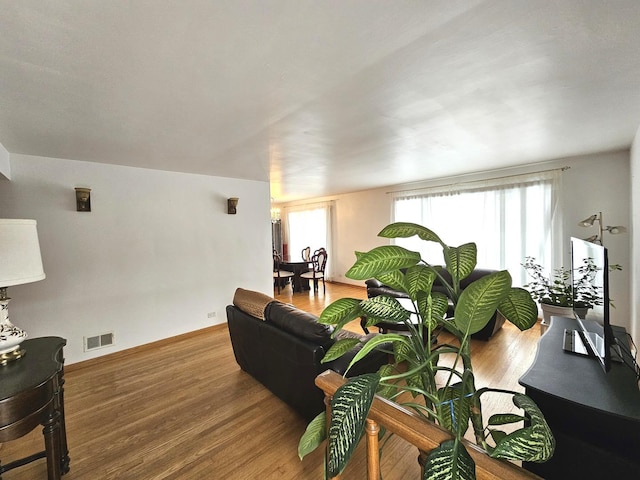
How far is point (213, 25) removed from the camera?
1082mm

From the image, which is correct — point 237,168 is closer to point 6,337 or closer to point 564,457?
point 6,337

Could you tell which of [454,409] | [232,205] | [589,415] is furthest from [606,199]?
[232,205]

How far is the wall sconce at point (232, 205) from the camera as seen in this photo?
403 cm

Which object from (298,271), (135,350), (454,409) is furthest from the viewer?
(298,271)

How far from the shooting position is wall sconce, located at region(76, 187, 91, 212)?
2.84 meters

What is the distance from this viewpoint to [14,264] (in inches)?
49.8

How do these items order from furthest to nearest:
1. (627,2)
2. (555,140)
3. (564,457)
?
(555,140), (564,457), (627,2)

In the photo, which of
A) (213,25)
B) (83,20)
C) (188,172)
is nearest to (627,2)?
(213,25)

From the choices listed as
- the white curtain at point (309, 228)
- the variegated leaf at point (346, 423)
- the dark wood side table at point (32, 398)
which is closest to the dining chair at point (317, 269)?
the white curtain at point (309, 228)

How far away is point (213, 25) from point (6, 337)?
1.70 meters

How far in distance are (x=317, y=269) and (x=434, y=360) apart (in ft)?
18.8

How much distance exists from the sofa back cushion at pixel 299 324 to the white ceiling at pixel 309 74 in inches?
56.6

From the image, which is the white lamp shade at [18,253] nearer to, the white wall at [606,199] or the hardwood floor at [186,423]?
the hardwood floor at [186,423]

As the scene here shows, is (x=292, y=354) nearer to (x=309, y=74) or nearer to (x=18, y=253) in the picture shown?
(x=18, y=253)
